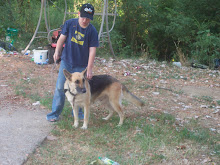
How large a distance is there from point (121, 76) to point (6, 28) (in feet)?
19.0

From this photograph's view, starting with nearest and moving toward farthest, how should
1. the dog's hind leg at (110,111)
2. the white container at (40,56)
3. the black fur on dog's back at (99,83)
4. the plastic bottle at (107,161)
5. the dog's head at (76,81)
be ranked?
the plastic bottle at (107,161) → the dog's head at (76,81) → the black fur on dog's back at (99,83) → the dog's hind leg at (110,111) → the white container at (40,56)

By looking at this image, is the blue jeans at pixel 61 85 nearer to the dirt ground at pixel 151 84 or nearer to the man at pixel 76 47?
the man at pixel 76 47

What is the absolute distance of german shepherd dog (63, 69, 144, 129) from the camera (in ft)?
13.9

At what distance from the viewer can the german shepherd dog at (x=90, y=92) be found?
4.23m

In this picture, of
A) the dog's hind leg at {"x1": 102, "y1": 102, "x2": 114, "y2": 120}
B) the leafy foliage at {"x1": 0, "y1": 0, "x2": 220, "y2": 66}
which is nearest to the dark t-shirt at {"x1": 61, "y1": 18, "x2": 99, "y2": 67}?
the dog's hind leg at {"x1": 102, "y1": 102, "x2": 114, "y2": 120}

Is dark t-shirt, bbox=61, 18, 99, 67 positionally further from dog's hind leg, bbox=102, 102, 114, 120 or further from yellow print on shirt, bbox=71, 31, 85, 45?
dog's hind leg, bbox=102, 102, 114, 120

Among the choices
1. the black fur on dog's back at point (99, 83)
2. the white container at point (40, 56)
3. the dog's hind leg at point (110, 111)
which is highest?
the black fur on dog's back at point (99, 83)

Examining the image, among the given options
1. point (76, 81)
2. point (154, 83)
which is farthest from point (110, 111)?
point (154, 83)

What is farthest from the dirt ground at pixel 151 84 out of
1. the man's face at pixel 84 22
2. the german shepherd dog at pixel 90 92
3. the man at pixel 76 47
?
the man's face at pixel 84 22

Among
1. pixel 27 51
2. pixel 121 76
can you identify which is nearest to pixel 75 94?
pixel 121 76

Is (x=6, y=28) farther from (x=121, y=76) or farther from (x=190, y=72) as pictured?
(x=190, y=72)

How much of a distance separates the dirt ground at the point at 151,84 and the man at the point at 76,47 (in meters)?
0.70

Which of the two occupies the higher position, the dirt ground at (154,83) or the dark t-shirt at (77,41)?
the dark t-shirt at (77,41)

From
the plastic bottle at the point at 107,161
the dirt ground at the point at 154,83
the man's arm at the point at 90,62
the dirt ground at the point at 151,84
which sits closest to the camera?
the plastic bottle at the point at 107,161
